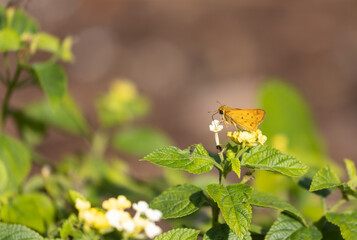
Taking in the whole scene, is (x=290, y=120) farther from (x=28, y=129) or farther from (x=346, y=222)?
(x=346, y=222)

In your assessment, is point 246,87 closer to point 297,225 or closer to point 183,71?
point 183,71

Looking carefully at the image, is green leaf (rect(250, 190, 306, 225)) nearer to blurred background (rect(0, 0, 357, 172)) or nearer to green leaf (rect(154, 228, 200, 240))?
green leaf (rect(154, 228, 200, 240))

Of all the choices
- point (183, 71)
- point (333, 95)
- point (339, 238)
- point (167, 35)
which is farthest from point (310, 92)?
point (339, 238)

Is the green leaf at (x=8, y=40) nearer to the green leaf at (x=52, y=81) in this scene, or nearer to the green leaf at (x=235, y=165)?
the green leaf at (x=52, y=81)

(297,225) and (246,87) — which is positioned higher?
(246,87)

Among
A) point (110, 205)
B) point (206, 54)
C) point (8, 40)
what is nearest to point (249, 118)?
point (110, 205)

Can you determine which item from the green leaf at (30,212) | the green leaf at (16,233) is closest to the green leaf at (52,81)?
the green leaf at (30,212)

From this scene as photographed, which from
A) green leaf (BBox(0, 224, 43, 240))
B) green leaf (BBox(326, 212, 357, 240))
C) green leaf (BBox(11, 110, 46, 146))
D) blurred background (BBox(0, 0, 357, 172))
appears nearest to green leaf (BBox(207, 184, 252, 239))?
green leaf (BBox(326, 212, 357, 240))

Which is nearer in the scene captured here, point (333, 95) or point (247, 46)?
point (333, 95)
